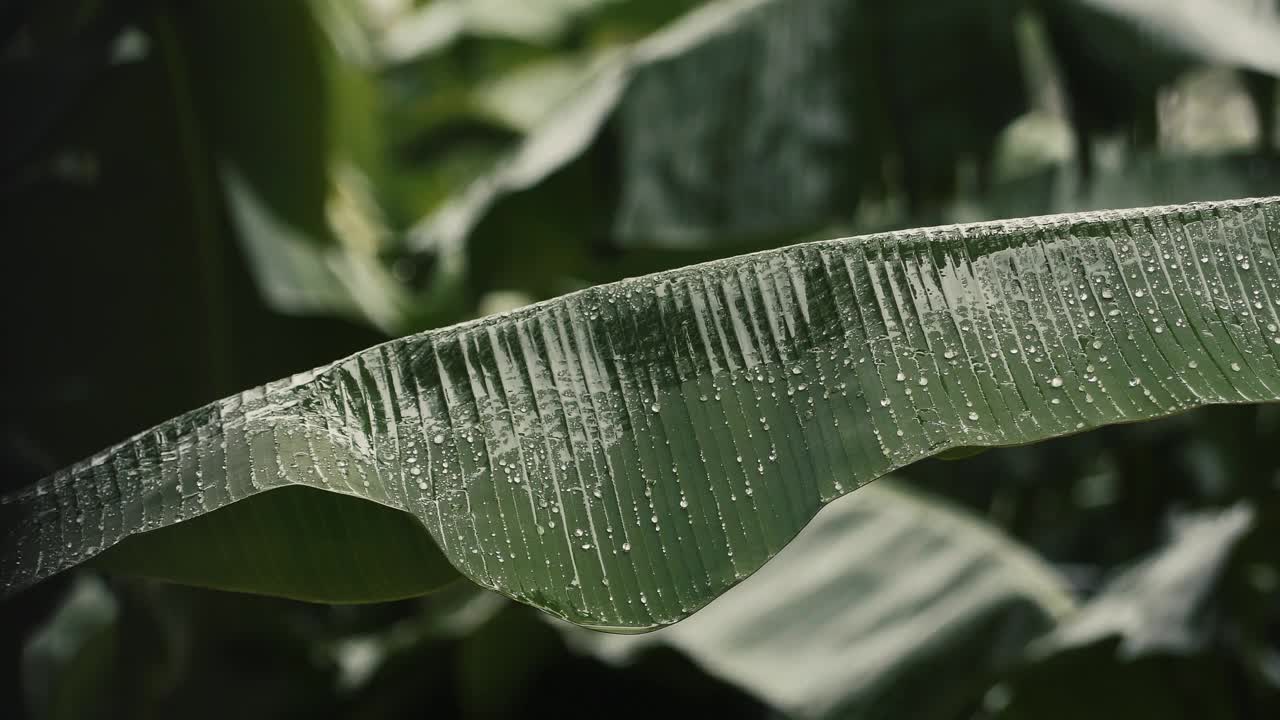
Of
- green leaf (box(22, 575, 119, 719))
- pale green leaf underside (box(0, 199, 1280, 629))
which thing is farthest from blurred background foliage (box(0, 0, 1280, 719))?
pale green leaf underside (box(0, 199, 1280, 629))

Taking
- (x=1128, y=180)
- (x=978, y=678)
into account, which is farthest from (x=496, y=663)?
(x=1128, y=180)

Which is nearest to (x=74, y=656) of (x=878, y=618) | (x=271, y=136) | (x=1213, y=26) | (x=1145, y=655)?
(x=271, y=136)

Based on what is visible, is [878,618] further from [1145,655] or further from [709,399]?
[709,399]

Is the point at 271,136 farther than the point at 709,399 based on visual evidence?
Yes

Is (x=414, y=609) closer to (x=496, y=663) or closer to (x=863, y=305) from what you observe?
(x=496, y=663)

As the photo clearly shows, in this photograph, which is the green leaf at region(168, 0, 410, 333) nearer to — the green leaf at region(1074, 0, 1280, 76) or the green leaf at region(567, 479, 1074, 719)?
the green leaf at region(567, 479, 1074, 719)

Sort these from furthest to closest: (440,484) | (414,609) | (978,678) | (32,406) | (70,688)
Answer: (414,609)
(32,406)
(70,688)
(978,678)
(440,484)

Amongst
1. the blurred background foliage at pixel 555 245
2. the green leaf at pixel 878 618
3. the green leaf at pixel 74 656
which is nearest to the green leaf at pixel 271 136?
the blurred background foliage at pixel 555 245
